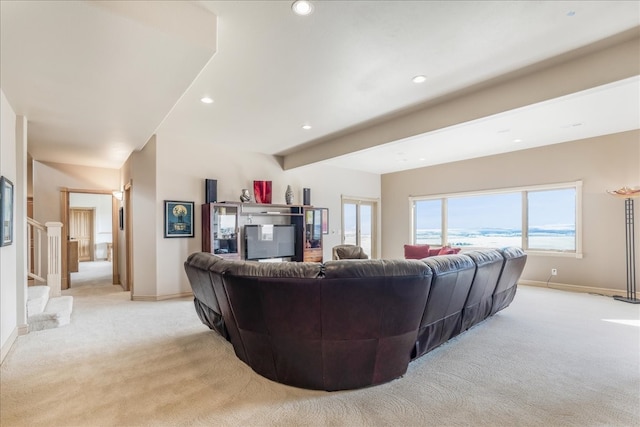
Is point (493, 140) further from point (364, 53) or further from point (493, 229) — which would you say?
point (364, 53)

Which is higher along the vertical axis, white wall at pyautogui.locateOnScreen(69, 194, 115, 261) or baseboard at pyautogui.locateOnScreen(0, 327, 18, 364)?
white wall at pyautogui.locateOnScreen(69, 194, 115, 261)

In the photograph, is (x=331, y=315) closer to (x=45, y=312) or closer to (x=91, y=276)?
(x=45, y=312)

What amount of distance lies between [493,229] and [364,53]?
18.8 feet

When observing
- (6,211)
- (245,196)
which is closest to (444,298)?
(6,211)

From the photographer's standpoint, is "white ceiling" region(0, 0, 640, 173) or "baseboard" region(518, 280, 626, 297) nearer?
"white ceiling" region(0, 0, 640, 173)

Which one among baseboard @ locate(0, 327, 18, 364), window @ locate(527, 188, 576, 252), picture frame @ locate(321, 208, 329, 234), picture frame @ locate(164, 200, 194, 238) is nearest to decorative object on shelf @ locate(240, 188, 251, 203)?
picture frame @ locate(164, 200, 194, 238)

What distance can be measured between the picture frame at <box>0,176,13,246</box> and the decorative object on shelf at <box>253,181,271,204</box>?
11.3 ft

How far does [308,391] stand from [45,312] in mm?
3454

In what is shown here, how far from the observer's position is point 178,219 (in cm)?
525

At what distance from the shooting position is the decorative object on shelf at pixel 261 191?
6051 millimetres

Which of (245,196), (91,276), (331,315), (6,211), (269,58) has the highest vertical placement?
(269,58)

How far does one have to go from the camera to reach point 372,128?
4.76 m

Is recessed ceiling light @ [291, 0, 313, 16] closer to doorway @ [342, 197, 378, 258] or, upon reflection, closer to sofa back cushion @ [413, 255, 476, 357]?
sofa back cushion @ [413, 255, 476, 357]

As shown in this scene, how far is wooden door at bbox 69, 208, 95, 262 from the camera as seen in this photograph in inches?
410
